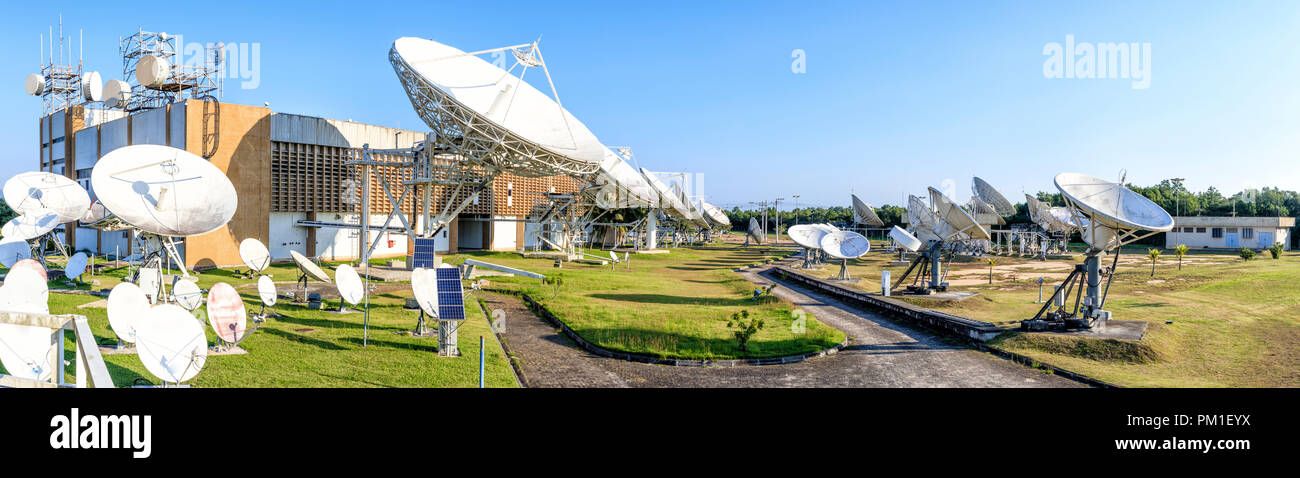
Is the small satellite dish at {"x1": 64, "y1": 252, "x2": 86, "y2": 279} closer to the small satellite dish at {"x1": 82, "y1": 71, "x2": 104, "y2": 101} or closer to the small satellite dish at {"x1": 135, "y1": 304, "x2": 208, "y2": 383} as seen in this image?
the small satellite dish at {"x1": 135, "y1": 304, "x2": 208, "y2": 383}

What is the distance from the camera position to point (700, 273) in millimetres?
43469

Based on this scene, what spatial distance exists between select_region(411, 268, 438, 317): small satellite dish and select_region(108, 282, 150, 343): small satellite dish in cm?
561

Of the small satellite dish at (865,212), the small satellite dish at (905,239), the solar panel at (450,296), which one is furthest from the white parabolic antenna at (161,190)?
the small satellite dish at (865,212)

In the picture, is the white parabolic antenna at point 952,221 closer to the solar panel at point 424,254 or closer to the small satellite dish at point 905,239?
the small satellite dish at point 905,239

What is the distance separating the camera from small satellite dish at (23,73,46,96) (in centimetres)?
5069

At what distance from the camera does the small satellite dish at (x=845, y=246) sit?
1451 inches

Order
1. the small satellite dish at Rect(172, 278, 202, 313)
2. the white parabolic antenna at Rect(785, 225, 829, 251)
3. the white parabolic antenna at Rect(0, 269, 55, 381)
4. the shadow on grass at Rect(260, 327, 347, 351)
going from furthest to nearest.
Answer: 1. the white parabolic antenna at Rect(785, 225, 829, 251)
2. the small satellite dish at Rect(172, 278, 202, 313)
3. the shadow on grass at Rect(260, 327, 347, 351)
4. the white parabolic antenna at Rect(0, 269, 55, 381)

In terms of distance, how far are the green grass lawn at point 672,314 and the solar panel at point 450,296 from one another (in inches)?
153

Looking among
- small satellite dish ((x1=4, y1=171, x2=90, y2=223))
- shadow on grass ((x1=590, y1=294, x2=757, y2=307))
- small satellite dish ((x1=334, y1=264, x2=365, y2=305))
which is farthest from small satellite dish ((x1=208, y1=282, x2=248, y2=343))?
small satellite dish ((x1=4, y1=171, x2=90, y2=223))

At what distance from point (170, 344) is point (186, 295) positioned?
8.97 metres
